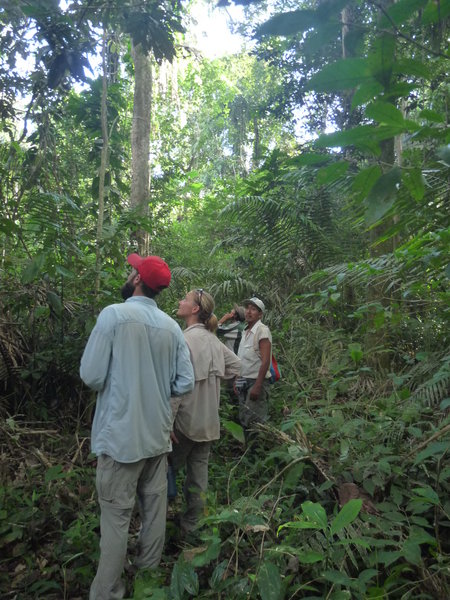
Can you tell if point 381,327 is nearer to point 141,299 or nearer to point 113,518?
point 141,299

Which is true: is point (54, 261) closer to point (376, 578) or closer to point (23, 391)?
point (23, 391)

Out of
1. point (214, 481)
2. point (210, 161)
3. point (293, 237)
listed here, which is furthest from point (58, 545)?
point (210, 161)

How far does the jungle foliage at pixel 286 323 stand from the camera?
1.20 metres

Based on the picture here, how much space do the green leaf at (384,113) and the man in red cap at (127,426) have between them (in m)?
1.96

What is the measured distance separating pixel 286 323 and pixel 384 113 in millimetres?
5763

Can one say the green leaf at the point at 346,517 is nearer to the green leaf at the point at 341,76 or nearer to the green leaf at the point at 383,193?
the green leaf at the point at 383,193

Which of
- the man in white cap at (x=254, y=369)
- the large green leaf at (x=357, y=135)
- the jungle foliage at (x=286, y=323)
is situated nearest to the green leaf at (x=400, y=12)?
the jungle foliage at (x=286, y=323)

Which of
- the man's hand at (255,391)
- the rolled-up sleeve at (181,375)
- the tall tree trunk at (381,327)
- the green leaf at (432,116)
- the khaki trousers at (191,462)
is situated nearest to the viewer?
the green leaf at (432,116)

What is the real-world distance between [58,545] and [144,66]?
7.24 meters

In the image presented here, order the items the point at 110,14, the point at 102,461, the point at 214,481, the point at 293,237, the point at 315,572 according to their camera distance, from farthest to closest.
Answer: the point at 293,237
the point at 110,14
the point at 214,481
the point at 102,461
the point at 315,572

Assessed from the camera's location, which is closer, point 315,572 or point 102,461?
point 315,572

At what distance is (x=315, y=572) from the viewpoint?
2.50m

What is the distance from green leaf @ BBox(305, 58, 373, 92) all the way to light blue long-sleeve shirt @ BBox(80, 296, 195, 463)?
6.28ft

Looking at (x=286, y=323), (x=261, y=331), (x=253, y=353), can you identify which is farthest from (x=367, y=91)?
(x=286, y=323)
